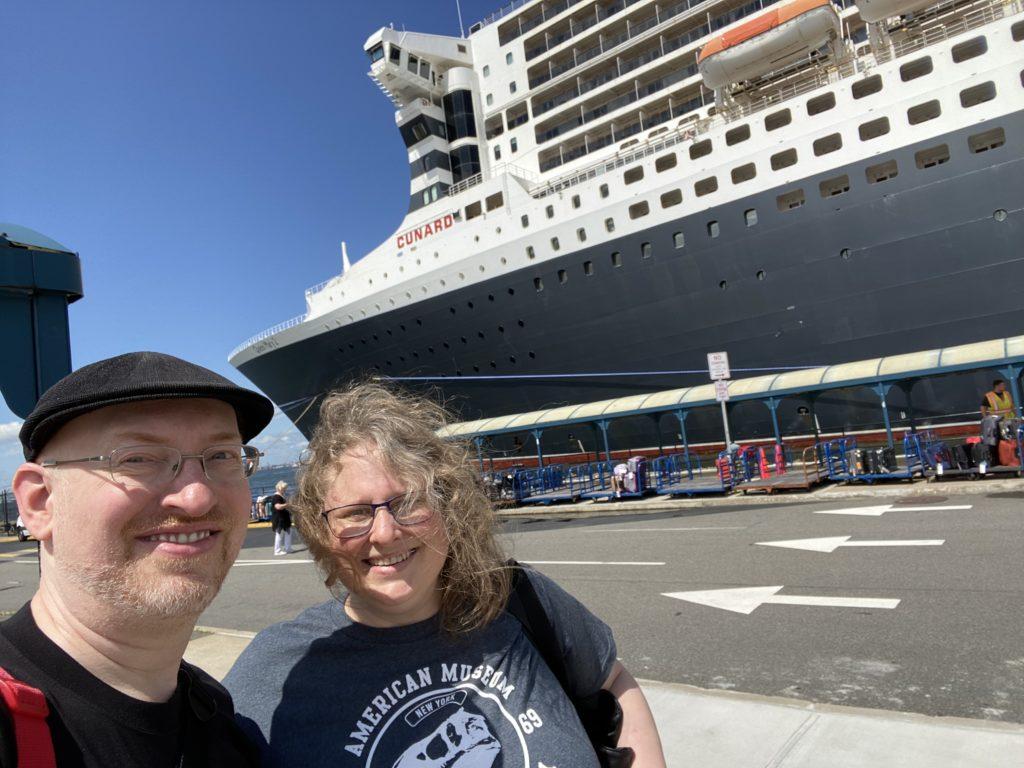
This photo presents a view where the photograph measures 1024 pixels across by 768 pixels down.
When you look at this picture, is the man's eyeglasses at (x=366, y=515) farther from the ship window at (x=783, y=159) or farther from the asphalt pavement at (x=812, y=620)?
the ship window at (x=783, y=159)

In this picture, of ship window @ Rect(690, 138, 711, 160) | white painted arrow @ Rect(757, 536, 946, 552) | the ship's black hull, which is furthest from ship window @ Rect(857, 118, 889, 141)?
white painted arrow @ Rect(757, 536, 946, 552)

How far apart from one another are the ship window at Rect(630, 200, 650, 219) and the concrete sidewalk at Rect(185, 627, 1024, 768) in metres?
15.5

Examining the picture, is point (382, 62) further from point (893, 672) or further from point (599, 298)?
point (893, 672)

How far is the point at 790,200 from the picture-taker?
632 inches

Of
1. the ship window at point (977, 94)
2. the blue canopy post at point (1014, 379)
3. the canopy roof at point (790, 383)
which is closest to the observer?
the blue canopy post at point (1014, 379)

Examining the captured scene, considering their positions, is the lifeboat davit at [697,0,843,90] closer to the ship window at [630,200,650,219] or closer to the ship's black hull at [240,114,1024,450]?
the ship window at [630,200,650,219]

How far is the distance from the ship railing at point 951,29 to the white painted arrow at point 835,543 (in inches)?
519

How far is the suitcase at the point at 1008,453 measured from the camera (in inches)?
443

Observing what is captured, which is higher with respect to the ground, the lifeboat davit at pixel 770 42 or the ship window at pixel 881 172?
the lifeboat davit at pixel 770 42

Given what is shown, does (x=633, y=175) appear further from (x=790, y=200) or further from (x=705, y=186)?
(x=790, y=200)

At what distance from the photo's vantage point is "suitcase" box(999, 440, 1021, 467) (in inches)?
443

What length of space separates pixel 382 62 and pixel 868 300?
19.3 metres

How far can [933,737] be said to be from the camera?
10.1ft

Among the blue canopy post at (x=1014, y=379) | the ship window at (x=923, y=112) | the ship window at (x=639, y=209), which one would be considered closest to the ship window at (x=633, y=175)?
the ship window at (x=639, y=209)
